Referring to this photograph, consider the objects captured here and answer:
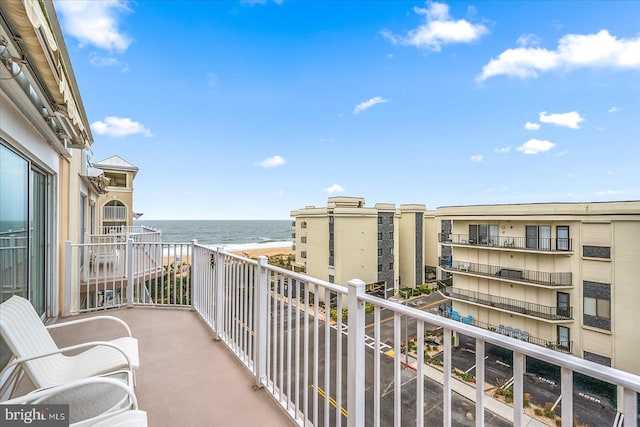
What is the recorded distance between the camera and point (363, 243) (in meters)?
20.2

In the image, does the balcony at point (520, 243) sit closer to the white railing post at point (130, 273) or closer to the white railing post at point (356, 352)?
the white railing post at point (356, 352)

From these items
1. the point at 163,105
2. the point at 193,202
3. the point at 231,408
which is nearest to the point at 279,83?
the point at 163,105

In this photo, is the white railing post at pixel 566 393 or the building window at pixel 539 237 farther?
the building window at pixel 539 237

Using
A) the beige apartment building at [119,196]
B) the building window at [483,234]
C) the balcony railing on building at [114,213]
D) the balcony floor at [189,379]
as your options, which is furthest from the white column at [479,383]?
the balcony railing on building at [114,213]

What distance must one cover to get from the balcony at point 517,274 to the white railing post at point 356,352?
48.2 ft

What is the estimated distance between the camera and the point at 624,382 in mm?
777

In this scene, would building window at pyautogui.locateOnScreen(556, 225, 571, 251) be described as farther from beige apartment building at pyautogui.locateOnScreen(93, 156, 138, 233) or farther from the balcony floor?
beige apartment building at pyautogui.locateOnScreen(93, 156, 138, 233)

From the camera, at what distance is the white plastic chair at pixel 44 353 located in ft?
5.62

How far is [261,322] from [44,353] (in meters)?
1.38

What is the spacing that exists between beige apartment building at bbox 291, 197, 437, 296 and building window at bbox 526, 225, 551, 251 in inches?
Result: 375

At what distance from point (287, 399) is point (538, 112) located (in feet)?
114

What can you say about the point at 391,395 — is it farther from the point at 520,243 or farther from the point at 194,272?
the point at 520,243

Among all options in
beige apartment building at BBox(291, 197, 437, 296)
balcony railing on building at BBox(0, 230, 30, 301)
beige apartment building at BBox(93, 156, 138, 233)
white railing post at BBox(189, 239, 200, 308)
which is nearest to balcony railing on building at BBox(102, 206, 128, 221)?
beige apartment building at BBox(93, 156, 138, 233)

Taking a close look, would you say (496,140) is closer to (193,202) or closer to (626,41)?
(626,41)
